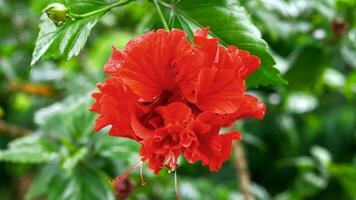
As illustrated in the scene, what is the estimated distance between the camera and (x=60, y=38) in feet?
3.14

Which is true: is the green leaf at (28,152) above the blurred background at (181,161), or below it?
above

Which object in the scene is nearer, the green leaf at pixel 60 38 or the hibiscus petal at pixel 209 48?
the hibiscus petal at pixel 209 48

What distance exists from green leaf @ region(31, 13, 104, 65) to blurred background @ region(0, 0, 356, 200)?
0.17 feet

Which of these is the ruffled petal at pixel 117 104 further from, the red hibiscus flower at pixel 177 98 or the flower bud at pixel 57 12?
the flower bud at pixel 57 12

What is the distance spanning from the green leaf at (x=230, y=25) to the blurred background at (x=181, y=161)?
96mm

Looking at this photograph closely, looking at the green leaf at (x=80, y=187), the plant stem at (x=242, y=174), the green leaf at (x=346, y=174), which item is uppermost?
the green leaf at (x=80, y=187)

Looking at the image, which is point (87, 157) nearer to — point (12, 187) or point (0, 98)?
point (0, 98)

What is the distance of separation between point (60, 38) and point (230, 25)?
0.28 meters

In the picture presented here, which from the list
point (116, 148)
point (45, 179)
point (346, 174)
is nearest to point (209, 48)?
point (116, 148)

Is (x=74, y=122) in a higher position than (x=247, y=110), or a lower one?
lower

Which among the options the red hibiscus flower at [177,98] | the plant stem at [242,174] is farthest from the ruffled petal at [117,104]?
the plant stem at [242,174]

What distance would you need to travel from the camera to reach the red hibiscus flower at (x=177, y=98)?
803mm

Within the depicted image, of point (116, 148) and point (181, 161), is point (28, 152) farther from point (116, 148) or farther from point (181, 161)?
point (181, 161)

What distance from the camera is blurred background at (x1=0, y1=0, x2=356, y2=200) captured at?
4.75 ft
